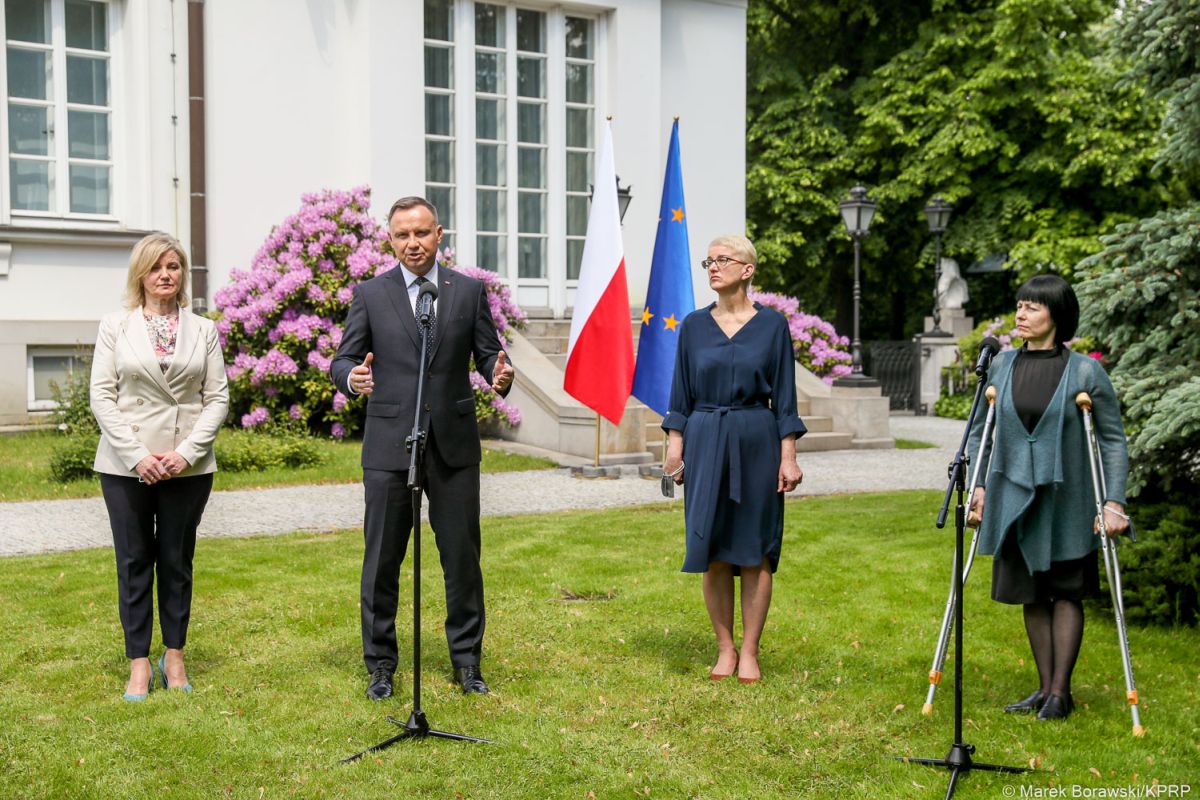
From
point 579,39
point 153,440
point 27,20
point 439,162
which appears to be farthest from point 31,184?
point 153,440

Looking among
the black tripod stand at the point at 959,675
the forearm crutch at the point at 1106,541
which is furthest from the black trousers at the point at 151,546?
the forearm crutch at the point at 1106,541

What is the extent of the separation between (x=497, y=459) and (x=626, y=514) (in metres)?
3.57

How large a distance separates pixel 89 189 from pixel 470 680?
1285cm

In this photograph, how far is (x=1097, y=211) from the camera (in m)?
26.8

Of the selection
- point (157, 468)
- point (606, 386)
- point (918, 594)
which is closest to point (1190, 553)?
point (918, 594)

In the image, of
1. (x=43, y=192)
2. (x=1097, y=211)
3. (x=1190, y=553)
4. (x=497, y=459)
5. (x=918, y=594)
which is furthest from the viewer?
(x=1097, y=211)

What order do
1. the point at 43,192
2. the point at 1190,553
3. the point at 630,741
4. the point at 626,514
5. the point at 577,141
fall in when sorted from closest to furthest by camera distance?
the point at 630,741 → the point at 1190,553 → the point at 626,514 → the point at 43,192 → the point at 577,141

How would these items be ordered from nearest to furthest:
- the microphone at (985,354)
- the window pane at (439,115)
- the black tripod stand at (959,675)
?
the black tripod stand at (959,675) < the microphone at (985,354) < the window pane at (439,115)

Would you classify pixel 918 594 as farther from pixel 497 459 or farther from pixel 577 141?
pixel 577 141

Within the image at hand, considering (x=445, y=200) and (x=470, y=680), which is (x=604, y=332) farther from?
(x=445, y=200)

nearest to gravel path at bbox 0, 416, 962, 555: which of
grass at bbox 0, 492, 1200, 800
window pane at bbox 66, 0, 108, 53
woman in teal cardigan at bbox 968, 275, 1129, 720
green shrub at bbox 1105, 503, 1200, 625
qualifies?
grass at bbox 0, 492, 1200, 800

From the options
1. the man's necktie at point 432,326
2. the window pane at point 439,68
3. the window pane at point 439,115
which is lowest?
the man's necktie at point 432,326

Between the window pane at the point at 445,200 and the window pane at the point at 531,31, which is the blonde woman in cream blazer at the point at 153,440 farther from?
the window pane at the point at 531,31

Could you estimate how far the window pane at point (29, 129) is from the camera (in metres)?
15.8
